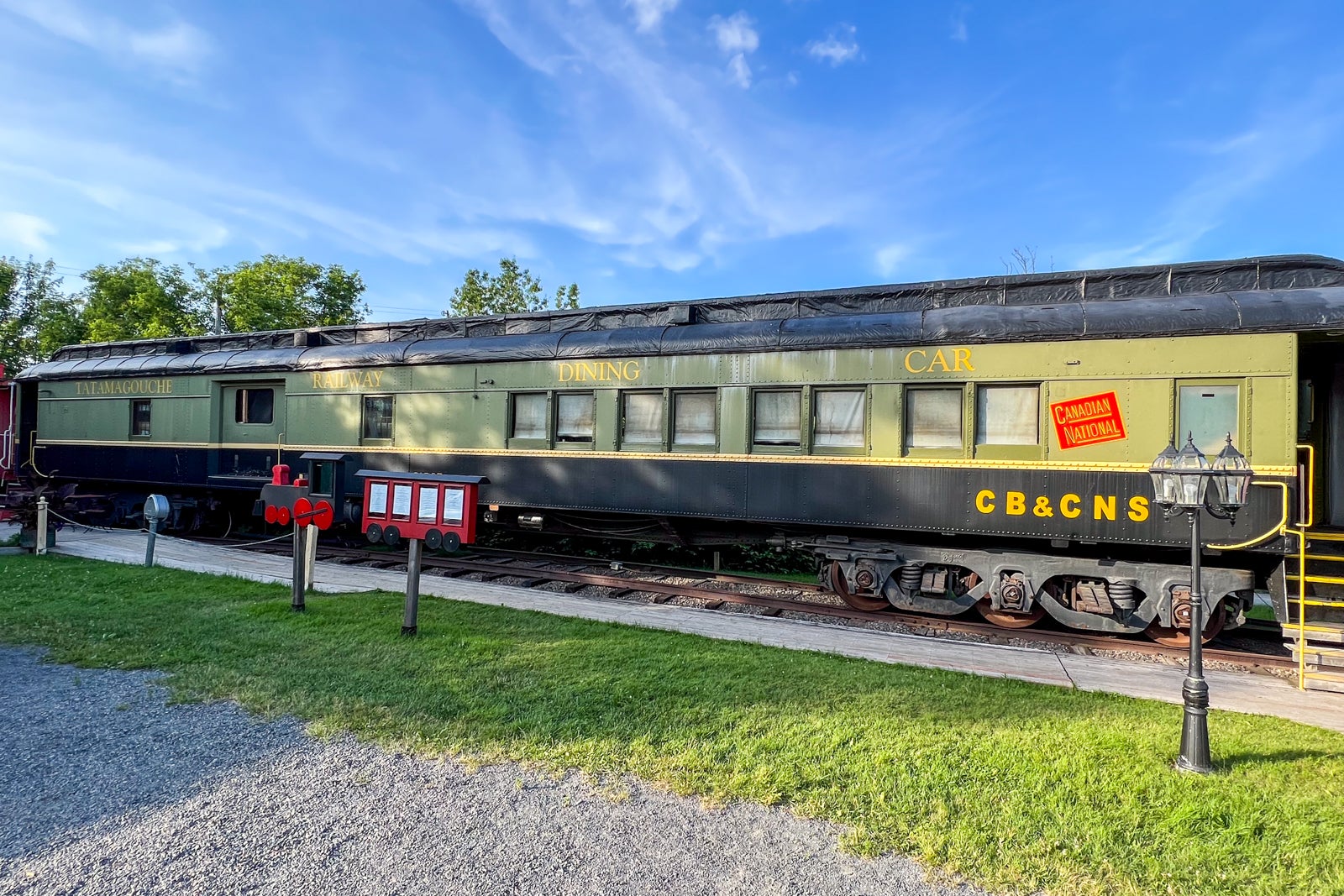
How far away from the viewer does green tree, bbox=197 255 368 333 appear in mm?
26500

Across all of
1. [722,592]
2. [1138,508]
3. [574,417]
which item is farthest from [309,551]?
[1138,508]

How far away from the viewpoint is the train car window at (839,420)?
24.7ft

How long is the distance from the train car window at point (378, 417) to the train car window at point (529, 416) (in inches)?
90.2

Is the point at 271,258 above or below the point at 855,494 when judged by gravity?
above

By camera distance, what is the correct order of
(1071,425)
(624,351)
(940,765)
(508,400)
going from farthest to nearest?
(508,400) < (624,351) < (1071,425) < (940,765)

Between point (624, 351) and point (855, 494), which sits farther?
point (624, 351)

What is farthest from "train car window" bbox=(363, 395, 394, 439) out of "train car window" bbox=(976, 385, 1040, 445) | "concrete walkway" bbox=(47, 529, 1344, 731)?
"train car window" bbox=(976, 385, 1040, 445)

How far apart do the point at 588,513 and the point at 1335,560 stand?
7.65 metres

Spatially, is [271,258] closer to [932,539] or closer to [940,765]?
[932,539]

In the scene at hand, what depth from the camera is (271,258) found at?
28.7 m

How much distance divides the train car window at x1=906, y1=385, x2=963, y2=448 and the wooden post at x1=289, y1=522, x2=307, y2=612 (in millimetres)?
6191

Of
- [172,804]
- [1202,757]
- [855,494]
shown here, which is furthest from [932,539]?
[172,804]

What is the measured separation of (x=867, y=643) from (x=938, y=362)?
2960 millimetres

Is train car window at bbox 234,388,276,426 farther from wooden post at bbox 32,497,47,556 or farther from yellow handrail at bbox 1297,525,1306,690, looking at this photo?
yellow handrail at bbox 1297,525,1306,690
